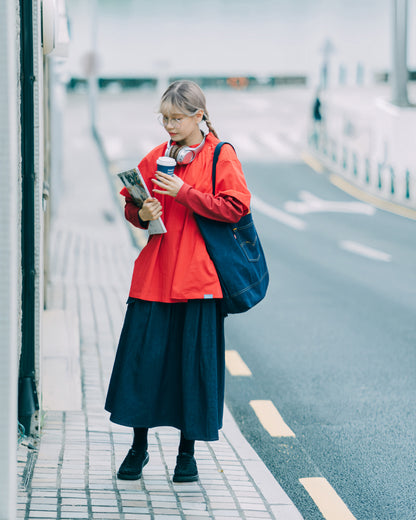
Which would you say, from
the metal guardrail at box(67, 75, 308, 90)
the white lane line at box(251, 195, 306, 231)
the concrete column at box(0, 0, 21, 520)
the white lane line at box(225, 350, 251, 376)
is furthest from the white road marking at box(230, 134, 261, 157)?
the concrete column at box(0, 0, 21, 520)

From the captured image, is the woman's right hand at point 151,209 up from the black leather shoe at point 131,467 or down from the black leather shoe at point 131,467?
up

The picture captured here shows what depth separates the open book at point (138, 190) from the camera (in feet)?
12.9

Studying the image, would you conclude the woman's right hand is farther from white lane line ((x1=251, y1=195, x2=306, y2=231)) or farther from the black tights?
white lane line ((x1=251, y1=195, x2=306, y2=231))

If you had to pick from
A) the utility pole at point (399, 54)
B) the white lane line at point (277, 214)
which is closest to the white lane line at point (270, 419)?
the white lane line at point (277, 214)

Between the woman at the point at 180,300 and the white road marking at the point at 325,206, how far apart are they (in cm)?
1576

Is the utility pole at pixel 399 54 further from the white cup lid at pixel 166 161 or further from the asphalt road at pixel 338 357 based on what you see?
the white cup lid at pixel 166 161

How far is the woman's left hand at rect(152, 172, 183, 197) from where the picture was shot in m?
3.96

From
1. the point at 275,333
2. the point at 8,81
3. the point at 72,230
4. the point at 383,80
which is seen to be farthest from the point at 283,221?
the point at 383,80

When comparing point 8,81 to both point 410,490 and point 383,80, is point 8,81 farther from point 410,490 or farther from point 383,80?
point 383,80

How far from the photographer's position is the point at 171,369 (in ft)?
13.6

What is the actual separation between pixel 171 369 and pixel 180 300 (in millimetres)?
348

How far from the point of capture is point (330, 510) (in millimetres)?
4414

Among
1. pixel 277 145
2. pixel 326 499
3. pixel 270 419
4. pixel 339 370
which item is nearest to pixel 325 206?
pixel 277 145

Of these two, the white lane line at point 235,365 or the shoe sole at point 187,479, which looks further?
the white lane line at point 235,365
